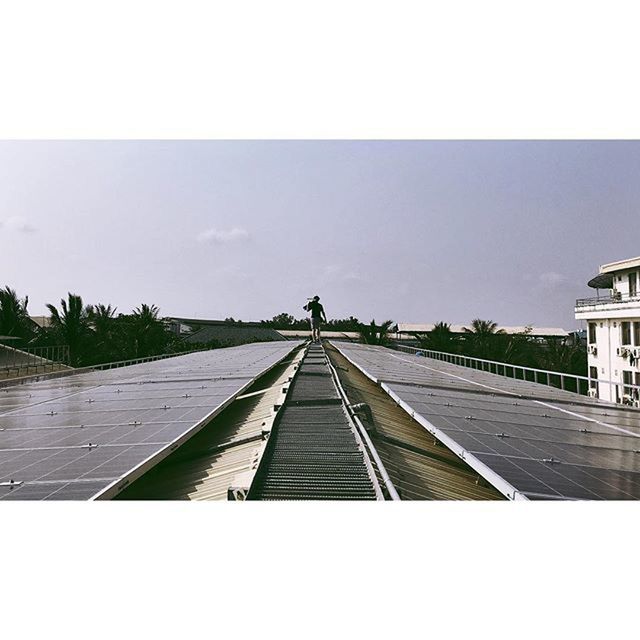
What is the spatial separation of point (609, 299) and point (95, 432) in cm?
1607

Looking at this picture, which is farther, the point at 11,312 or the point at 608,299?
the point at 608,299

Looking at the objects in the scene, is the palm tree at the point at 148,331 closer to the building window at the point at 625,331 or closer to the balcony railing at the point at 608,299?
the balcony railing at the point at 608,299

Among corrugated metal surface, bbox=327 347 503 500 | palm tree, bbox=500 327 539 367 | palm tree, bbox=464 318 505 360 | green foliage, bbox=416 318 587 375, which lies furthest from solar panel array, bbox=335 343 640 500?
palm tree, bbox=464 318 505 360

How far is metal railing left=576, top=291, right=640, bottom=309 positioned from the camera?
16250 mm

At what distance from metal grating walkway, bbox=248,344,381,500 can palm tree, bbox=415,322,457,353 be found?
21.2 metres

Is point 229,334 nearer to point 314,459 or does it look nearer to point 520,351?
point 520,351

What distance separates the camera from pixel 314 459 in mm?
3811

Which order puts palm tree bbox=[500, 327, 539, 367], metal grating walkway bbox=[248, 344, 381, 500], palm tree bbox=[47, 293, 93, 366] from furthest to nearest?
1. palm tree bbox=[500, 327, 539, 367]
2. palm tree bbox=[47, 293, 93, 366]
3. metal grating walkway bbox=[248, 344, 381, 500]

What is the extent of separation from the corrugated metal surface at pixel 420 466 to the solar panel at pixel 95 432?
5.23 ft

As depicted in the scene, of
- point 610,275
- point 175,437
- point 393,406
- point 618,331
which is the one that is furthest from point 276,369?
point 610,275

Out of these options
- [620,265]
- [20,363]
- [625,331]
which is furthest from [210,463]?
[620,265]

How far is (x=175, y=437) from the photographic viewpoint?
431 centimetres

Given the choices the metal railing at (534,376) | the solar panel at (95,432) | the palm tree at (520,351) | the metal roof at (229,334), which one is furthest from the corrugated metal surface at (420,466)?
the metal roof at (229,334)

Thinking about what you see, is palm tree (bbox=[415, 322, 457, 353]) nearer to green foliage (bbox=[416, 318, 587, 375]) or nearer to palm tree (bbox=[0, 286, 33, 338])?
green foliage (bbox=[416, 318, 587, 375])
